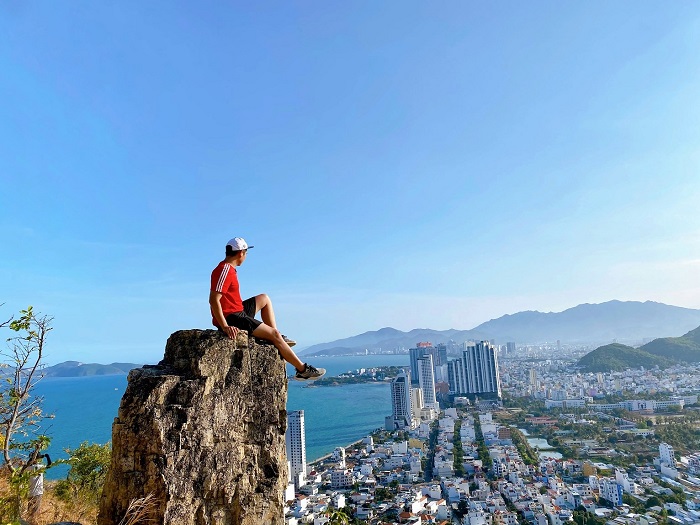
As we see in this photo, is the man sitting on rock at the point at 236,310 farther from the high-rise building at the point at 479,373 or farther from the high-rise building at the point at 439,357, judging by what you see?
the high-rise building at the point at 439,357

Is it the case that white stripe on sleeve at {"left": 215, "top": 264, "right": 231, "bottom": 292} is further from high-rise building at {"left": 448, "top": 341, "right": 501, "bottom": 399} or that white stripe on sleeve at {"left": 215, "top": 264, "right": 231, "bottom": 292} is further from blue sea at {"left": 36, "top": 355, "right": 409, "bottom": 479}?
high-rise building at {"left": 448, "top": 341, "right": 501, "bottom": 399}

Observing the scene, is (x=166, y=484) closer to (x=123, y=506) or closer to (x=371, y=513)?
(x=123, y=506)

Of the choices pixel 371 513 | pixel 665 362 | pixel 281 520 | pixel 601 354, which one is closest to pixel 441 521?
pixel 371 513

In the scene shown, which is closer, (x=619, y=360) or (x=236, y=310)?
(x=236, y=310)

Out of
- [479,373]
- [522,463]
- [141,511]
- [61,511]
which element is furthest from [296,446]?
[479,373]

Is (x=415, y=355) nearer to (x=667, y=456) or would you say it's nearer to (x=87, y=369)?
(x=667, y=456)

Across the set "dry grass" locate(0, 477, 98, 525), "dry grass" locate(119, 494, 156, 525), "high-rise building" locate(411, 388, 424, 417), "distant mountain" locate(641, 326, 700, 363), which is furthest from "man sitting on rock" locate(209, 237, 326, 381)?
"distant mountain" locate(641, 326, 700, 363)

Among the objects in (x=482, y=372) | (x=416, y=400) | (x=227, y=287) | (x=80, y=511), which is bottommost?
(x=416, y=400)
